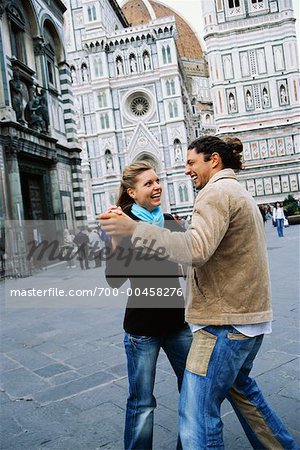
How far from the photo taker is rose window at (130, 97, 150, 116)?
139 feet

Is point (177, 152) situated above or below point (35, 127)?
above

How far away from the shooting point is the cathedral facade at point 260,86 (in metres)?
40.4

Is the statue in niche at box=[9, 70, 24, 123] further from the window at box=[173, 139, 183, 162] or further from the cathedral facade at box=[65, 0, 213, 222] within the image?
the window at box=[173, 139, 183, 162]

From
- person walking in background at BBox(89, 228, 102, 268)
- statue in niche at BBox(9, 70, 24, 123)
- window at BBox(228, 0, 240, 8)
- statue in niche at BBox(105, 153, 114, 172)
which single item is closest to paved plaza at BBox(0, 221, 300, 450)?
person walking in background at BBox(89, 228, 102, 268)

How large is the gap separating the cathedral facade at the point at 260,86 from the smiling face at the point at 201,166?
39649 millimetres

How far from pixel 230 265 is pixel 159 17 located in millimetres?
89198

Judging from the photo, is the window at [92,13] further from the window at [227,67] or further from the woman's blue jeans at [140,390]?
the woman's blue jeans at [140,390]

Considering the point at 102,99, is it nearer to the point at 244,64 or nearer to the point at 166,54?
the point at 166,54

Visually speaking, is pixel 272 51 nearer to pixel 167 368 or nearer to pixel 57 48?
pixel 57 48

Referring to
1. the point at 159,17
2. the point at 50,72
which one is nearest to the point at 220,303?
the point at 50,72

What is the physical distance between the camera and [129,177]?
2.05 meters

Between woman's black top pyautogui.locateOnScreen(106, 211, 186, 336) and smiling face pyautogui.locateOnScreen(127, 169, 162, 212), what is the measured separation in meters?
0.09

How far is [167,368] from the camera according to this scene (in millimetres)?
3715

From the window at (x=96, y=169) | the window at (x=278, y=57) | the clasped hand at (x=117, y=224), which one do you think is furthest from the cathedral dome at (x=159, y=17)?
the clasped hand at (x=117, y=224)
